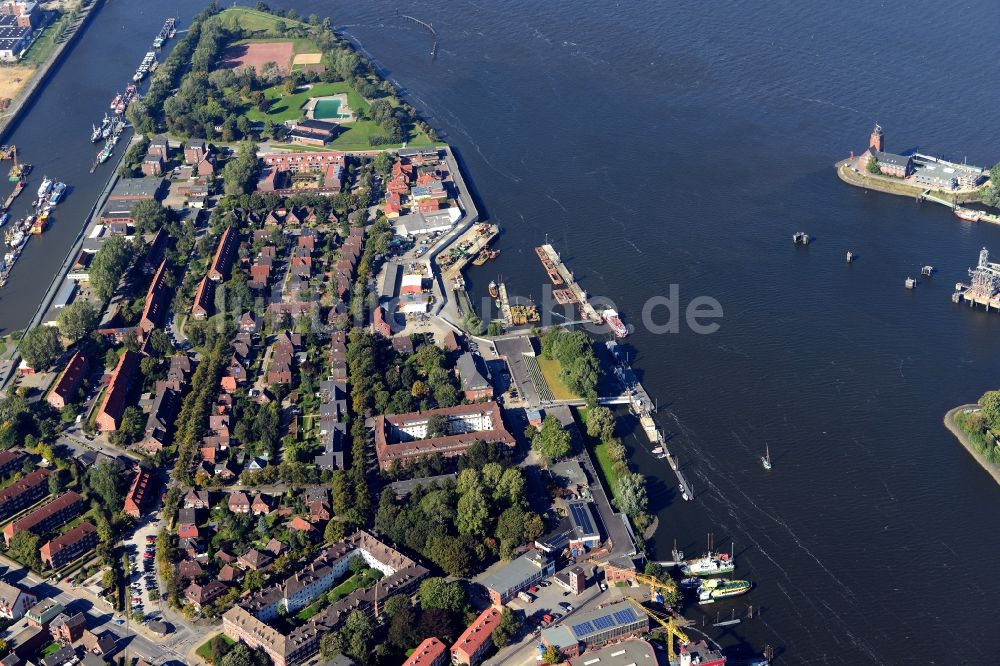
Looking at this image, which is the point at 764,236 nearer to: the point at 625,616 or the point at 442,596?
the point at 625,616

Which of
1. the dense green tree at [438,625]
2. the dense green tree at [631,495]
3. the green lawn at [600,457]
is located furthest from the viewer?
the green lawn at [600,457]

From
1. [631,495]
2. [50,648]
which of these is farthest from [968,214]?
[50,648]

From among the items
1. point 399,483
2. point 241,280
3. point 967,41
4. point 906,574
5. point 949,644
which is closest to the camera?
point 949,644

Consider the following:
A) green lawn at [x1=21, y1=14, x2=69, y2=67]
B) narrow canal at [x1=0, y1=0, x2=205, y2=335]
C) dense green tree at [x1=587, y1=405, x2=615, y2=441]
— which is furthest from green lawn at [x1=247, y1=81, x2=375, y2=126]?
dense green tree at [x1=587, y1=405, x2=615, y2=441]

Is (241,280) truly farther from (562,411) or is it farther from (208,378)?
(562,411)

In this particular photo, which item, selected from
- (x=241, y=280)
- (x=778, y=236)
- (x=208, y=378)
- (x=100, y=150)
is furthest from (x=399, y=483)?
(x=100, y=150)

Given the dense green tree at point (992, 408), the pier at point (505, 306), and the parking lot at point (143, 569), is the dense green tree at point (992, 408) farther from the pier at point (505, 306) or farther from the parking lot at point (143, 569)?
the parking lot at point (143, 569)

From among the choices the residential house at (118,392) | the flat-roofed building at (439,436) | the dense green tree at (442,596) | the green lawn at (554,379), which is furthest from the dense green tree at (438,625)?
the residential house at (118,392)
